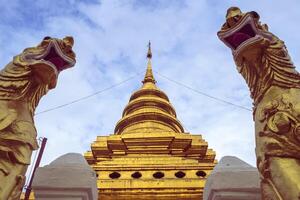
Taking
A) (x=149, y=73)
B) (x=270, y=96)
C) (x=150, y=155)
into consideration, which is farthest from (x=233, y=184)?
(x=149, y=73)

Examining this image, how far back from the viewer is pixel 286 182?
402cm

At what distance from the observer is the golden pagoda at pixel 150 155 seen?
12000 millimetres

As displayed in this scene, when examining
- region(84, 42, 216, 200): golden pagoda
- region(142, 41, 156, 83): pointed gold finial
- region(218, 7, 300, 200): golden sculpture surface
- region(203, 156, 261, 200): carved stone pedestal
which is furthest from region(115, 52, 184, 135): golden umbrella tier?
region(218, 7, 300, 200): golden sculpture surface

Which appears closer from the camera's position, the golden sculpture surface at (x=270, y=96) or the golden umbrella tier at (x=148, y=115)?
the golden sculpture surface at (x=270, y=96)

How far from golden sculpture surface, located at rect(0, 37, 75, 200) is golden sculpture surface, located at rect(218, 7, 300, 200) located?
A: 5.56 feet

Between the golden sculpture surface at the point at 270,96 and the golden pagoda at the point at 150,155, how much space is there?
7.29 meters

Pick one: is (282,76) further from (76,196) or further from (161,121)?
(161,121)

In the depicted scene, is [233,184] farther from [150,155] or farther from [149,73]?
[149,73]

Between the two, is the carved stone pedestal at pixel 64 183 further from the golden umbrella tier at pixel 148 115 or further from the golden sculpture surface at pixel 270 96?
the golden umbrella tier at pixel 148 115

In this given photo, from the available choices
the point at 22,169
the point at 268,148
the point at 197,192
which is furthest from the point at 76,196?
the point at 197,192

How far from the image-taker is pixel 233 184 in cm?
518

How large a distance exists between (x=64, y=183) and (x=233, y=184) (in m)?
1.80

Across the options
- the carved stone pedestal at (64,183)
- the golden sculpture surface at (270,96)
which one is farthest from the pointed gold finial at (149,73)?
the golden sculpture surface at (270,96)

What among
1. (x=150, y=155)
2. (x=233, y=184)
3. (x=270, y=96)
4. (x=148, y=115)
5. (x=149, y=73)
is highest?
(x=149, y=73)
